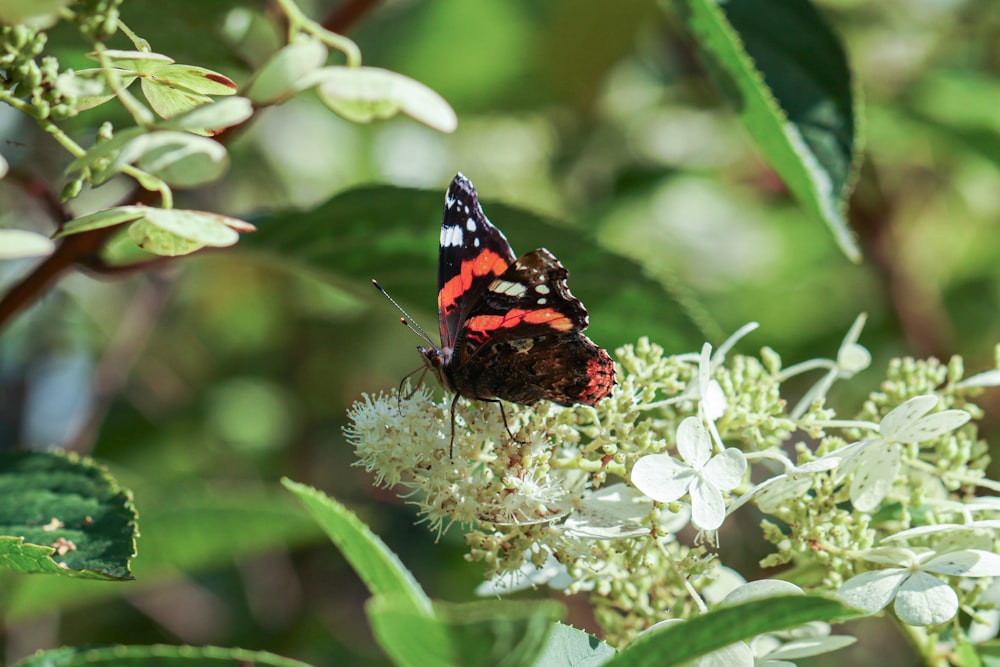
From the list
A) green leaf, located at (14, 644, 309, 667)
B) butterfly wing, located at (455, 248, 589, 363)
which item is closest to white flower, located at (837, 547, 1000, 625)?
butterfly wing, located at (455, 248, 589, 363)

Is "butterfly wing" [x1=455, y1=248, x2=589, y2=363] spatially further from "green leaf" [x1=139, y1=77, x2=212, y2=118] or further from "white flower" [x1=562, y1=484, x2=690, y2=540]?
"green leaf" [x1=139, y1=77, x2=212, y2=118]

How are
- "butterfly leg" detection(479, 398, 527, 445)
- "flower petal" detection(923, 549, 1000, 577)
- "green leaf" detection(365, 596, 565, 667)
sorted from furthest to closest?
1. "butterfly leg" detection(479, 398, 527, 445)
2. "flower petal" detection(923, 549, 1000, 577)
3. "green leaf" detection(365, 596, 565, 667)

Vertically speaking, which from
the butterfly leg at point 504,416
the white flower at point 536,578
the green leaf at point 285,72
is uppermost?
the green leaf at point 285,72

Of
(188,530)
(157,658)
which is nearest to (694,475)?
(157,658)

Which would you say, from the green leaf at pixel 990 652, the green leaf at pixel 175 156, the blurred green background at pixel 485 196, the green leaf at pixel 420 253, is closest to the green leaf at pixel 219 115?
the green leaf at pixel 175 156

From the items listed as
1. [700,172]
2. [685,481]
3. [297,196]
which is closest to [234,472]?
[297,196]

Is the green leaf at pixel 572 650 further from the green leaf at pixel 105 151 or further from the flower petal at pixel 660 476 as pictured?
the green leaf at pixel 105 151

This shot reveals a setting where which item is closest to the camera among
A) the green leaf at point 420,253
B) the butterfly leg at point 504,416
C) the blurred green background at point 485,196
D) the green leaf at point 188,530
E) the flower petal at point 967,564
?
the flower petal at point 967,564
